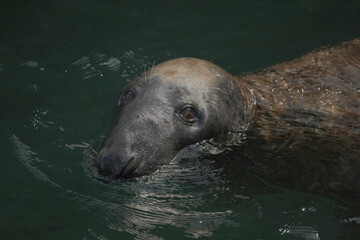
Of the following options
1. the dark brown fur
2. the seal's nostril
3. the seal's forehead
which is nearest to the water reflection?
the seal's nostril

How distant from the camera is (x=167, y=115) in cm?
612

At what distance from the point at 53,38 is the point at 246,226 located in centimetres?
600

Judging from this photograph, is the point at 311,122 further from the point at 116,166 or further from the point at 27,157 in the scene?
the point at 27,157

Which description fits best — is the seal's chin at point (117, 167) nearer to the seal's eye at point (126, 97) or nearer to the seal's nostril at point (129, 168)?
the seal's nostril at point (129, 168)

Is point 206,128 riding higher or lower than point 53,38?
lower

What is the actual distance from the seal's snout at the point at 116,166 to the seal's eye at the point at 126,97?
118 cm

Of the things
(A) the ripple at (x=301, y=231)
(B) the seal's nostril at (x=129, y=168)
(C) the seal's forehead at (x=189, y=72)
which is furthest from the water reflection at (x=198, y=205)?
(C) the seal's forehead at (x=189, y=72)

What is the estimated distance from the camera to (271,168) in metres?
6.32

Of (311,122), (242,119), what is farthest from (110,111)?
(311,122)

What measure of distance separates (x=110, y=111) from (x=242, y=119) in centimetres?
253

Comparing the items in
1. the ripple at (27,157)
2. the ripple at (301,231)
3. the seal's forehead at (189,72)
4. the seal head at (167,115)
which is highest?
the seal's forehead at (189,72)

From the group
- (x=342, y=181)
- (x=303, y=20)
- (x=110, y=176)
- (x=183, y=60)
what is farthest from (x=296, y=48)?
(x=110, y=176)

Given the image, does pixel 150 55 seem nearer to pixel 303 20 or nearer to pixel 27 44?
pixel 27 44

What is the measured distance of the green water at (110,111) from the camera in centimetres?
580
